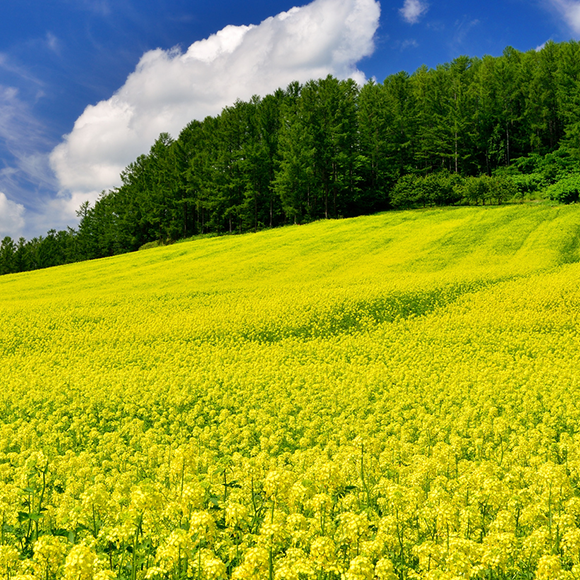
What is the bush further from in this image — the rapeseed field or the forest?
the rapeseed field

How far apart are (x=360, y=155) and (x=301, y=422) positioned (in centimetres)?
5286

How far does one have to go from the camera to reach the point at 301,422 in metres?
8.88

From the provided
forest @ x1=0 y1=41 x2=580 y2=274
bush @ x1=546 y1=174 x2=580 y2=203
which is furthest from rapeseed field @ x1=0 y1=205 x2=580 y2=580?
forest @ x1=0 y1=41 x2=580 y2=274

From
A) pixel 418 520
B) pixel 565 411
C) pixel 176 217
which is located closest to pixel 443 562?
pixel 418 520

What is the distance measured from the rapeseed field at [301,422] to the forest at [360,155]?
25243 millimetres

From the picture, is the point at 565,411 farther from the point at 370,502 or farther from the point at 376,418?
the point at 370,502

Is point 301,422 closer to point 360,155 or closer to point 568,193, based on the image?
point 568,193

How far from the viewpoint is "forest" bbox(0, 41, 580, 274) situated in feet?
171

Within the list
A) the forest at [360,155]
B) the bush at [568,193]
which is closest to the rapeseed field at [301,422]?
the bush at [568,193]

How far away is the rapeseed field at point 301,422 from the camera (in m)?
3.83

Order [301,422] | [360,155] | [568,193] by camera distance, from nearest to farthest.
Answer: [301,422] < [568,193] < [360,155]

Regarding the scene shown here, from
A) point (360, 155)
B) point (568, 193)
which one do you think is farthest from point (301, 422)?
point (360, 155)

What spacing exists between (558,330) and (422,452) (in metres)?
12.1

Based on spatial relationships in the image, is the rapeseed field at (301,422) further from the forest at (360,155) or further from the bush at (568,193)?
the forest at (360,155)
